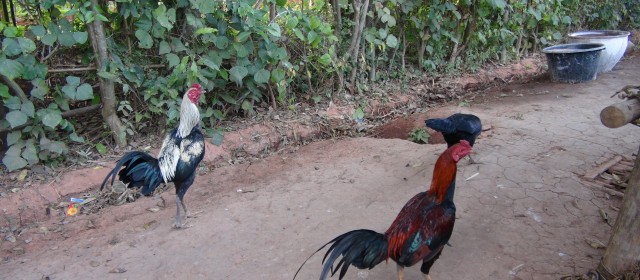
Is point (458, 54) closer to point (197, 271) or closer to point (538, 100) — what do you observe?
point (538, 100)

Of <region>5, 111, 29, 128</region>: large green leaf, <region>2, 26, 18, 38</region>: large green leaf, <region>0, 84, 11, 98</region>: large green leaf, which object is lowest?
<region>5, 111, 29, 128</region>: large green leaf

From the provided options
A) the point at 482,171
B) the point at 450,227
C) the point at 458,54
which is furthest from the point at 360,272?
the point at 458,54

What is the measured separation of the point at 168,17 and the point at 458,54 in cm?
560

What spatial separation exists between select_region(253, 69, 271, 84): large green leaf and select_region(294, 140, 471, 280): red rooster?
3228 millimetres

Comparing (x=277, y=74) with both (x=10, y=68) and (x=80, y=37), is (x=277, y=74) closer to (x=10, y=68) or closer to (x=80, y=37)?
(x=80, y=37)

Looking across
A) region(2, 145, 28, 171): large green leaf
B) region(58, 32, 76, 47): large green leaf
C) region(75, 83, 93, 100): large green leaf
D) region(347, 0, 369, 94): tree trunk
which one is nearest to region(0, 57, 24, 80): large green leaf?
region(58, 32, 76, 47): large green leaf

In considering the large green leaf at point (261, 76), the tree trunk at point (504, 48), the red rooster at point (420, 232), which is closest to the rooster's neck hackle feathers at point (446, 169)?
the red rooster at point (420, 232)

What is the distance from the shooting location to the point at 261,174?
5.06 metres

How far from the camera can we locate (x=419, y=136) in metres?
5.91

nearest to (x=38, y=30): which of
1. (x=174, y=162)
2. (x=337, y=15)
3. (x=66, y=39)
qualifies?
(x=66, y=39)

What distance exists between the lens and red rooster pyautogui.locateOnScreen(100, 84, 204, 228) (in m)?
3.78

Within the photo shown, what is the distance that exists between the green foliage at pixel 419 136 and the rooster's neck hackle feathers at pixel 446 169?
125 inches

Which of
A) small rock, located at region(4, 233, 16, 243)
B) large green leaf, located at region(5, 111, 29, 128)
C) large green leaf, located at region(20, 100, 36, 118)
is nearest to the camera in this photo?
small rock, located at region(4, 233, 16, 243)

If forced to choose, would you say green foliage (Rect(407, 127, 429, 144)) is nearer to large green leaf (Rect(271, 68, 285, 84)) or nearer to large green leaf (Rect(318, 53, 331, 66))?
Result: large green leaf (Rect(318, 53, 331, 66))
